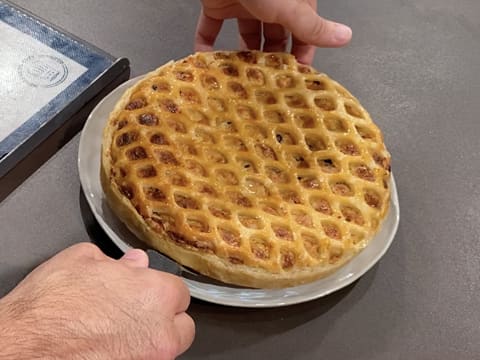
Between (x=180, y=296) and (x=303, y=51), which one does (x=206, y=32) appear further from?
(x=180, y=296)

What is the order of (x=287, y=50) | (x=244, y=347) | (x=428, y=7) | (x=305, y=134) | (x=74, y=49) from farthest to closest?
1. (x=428, y=7)
2. (x=287, y=50)
3. (x=74, y=49)
4. (x=305, y=134)
5. (x=244, y=347)

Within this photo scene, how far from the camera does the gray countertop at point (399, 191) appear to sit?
3.06ft

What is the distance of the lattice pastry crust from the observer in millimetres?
879

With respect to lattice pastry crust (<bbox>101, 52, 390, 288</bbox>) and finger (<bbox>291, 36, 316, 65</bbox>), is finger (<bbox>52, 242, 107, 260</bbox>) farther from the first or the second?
finger (<bbox>291, 36, 316, 65</bbox>)

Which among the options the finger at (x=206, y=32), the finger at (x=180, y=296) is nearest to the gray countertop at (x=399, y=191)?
the finger at (x=206, y=32)

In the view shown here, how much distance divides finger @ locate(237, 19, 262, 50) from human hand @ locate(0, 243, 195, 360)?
0.61 meters

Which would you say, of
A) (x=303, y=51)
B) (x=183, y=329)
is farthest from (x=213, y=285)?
(x=303, y=51)

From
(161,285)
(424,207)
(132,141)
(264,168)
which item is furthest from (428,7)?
(161,285)

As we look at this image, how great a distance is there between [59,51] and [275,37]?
39cm

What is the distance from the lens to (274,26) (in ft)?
3.94

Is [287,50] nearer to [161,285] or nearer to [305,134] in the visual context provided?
[305,134]

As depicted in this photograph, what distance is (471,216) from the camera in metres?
1.10

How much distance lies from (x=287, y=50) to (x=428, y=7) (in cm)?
38

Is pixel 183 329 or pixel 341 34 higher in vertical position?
pixel 341 34
